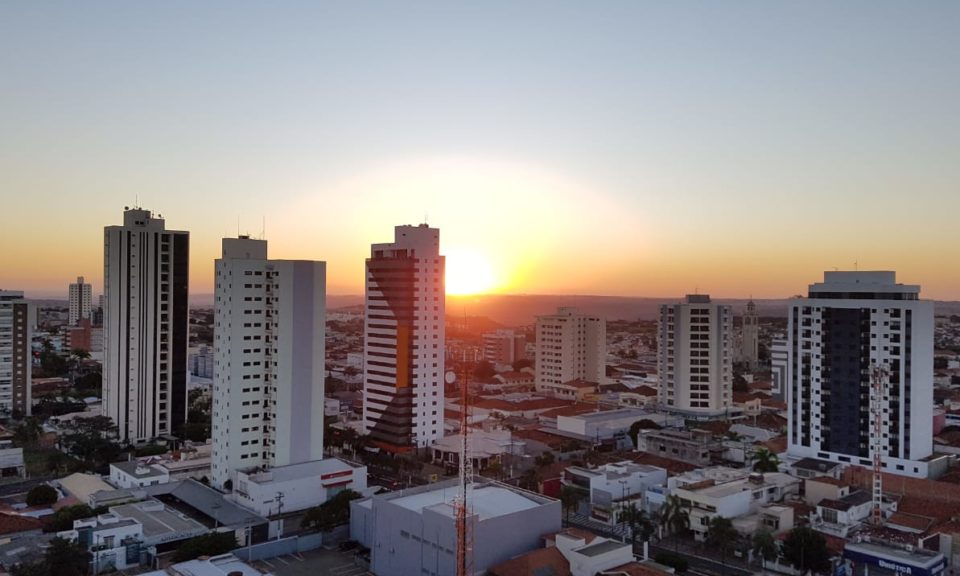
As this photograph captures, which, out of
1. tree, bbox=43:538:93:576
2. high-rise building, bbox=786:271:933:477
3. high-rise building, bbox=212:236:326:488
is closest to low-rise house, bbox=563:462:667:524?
high-rise building, bbox=786:271:933:477

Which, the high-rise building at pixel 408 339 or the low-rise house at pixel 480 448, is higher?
the high-rise building at pixel 408 339

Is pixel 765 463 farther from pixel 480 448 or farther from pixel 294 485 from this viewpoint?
pixel 294 485

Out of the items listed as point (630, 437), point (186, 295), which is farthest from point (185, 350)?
point (630, 437)

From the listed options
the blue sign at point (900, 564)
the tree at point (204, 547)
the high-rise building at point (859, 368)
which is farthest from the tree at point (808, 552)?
the tree at point (204, 547)

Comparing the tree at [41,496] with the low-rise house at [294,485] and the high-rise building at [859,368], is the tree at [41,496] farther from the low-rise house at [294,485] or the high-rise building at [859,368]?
the high-rise building at [859,368]

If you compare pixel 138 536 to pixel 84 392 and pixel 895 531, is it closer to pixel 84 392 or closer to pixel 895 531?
pixel 895 531

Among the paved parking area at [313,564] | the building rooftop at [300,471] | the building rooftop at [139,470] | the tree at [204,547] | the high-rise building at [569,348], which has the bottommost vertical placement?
the paved parking area at [313,564]

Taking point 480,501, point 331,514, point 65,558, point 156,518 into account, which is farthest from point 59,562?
point 480,501
